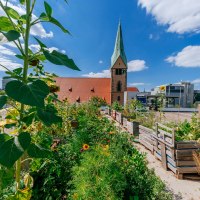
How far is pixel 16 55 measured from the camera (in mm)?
902

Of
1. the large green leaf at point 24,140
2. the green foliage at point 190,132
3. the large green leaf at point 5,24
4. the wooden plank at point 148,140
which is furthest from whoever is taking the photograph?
the wooden plank at point 148,140

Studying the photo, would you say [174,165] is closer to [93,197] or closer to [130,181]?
[130,181]

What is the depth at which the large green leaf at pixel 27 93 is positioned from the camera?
1.87 feet

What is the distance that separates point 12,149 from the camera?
2.23ft

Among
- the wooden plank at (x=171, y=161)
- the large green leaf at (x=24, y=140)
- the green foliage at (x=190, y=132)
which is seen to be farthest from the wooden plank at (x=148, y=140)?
the large green leaf at (x=24, y=140)

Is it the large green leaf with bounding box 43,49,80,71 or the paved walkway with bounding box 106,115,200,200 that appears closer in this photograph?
the large green leaf with bounding box 43,49,80,71

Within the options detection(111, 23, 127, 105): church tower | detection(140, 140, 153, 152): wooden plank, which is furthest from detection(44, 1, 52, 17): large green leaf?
detection(111, 23, 127, 105): church tower

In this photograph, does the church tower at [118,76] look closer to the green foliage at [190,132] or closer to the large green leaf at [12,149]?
the green foliage at [190,132]

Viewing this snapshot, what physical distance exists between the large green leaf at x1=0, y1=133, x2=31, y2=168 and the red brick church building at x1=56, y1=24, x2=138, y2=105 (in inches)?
1269

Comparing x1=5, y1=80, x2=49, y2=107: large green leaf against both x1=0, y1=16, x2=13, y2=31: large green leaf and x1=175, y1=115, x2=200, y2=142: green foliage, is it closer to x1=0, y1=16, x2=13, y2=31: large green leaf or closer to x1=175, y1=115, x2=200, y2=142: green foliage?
x1=0, y1=16, x2=13, y2=31: large green leaf

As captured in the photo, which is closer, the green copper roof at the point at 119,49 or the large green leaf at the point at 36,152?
the large green leaf at the point at 36,152

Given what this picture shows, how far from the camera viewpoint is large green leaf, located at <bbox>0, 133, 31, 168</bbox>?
25.1 inches

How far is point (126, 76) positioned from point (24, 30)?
112 ft

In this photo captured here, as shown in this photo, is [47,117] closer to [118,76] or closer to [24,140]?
[24,140]
